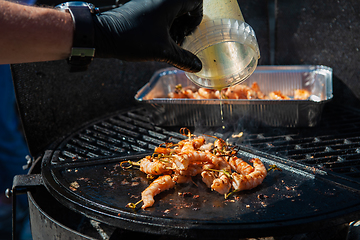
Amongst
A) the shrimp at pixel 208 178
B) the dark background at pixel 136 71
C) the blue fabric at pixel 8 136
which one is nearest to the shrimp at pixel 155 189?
the shrimp at pixel 208 178

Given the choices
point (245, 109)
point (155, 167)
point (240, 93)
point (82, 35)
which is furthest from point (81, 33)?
point (240, 93)

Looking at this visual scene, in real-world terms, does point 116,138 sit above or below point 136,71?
below

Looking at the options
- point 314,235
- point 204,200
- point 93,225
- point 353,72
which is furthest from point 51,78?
point 353,72

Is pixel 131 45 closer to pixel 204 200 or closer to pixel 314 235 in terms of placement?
pixel 204 200

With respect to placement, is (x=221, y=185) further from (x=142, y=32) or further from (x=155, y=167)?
(x=142, y=32)

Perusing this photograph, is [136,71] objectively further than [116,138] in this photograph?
Yes
